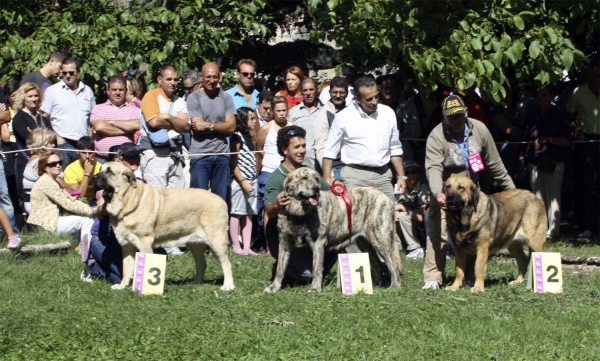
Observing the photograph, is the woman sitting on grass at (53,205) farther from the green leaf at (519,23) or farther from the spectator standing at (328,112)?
the green leaf at (519,23)

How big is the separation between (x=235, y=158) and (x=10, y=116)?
2945 mm

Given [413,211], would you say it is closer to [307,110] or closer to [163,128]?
[307,110]

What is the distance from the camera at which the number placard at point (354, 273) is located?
34.2 feet

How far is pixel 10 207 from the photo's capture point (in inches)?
515

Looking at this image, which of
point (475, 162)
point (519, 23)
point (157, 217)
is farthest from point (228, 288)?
point (519, 23)

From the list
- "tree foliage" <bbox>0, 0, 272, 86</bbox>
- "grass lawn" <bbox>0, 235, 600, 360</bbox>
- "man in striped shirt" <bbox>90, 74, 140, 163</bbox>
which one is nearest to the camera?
"grass lawn" <bbox>0, 235, 600, 360</bbox>

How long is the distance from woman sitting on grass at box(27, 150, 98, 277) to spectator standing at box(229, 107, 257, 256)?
7.04ft

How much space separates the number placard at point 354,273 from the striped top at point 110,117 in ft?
14.1

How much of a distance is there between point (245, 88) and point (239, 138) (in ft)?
2.97

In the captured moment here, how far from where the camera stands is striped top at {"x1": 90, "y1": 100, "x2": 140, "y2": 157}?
1356cm

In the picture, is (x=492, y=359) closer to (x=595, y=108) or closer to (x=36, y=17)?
(x=595, y=108)

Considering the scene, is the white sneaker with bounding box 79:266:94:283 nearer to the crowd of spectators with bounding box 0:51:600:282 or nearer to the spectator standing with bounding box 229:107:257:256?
the crowd of spectators with bounding box 0:51:600:282

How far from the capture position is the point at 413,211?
46.9 feet

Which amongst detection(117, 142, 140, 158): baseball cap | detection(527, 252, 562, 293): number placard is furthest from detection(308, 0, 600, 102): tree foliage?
detection(117, 142, 140, 158): baseball cap
